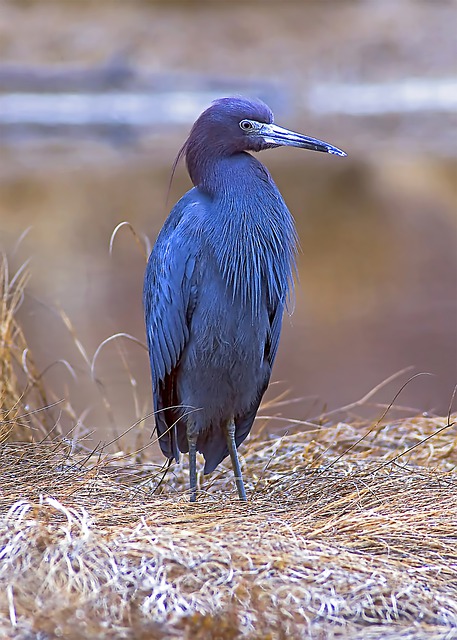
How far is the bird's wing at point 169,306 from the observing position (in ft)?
10.7

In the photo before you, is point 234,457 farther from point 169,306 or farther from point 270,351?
point 169,306

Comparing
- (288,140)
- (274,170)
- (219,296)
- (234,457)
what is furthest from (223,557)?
(274,170)

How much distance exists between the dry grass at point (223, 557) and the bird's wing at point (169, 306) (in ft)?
1.32

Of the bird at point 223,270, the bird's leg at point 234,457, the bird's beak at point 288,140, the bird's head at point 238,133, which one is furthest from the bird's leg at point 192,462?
the bird's beak at point 288,140

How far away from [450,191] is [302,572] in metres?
11.6

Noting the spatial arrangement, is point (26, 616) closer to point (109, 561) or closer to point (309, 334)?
point (109, 561)

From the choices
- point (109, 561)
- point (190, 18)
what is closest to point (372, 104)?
point (190, 18)

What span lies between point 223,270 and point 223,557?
42.0 inches

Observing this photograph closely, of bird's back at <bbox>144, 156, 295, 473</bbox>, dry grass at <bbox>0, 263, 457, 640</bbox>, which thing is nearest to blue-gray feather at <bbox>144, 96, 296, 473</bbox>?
bird's back at <bbox>144, 156, 295, 473</bbox>

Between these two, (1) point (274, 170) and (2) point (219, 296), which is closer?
(2) point (219, 296)

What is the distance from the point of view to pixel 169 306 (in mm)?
3316

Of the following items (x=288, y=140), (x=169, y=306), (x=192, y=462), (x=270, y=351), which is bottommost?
(x=192, y=462)

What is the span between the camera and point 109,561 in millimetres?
2467

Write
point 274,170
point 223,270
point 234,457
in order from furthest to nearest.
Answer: point 274,170, point 234,457, point 223,270
